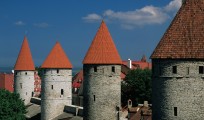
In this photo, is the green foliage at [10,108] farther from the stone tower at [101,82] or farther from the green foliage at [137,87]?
the stone tower at [101,82]

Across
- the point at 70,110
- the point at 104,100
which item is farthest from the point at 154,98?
the point at 70,110

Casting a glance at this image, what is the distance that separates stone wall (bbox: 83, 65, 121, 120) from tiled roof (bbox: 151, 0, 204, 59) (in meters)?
8.89

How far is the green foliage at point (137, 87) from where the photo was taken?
50844 mm

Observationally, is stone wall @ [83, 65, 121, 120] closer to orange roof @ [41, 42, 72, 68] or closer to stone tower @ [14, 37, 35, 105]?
orange roof @ [41, 42, 72, 68]

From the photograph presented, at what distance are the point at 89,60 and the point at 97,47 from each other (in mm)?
1198

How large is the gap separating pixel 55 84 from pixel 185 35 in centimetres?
→ 2511

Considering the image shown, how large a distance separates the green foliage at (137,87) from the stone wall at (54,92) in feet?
33.6

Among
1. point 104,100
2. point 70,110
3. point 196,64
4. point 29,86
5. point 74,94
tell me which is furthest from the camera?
point 74,94

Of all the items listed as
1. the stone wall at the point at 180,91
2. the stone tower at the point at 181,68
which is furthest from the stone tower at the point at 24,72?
the stone wall at the point at 180,91

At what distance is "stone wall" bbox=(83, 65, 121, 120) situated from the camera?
28.8m

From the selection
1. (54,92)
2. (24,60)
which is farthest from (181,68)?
(24,60)

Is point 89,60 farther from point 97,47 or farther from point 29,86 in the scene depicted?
point 29,86

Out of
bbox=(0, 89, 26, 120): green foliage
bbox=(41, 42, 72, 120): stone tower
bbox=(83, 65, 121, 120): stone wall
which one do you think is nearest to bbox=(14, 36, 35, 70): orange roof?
bbox=(0, 89, 26, 120): green foliage

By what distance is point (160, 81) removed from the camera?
66.3 feet
